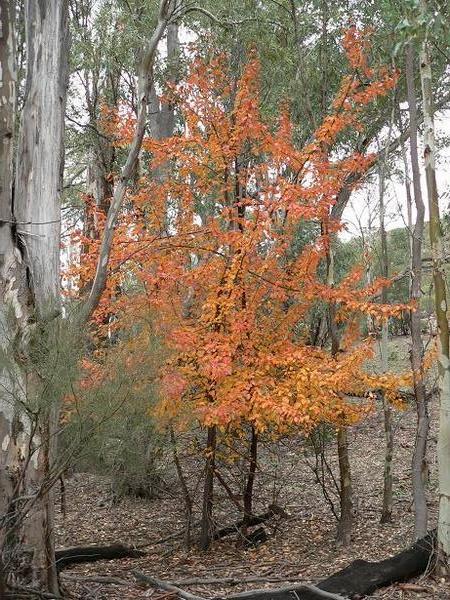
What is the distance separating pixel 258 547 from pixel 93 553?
2.27m

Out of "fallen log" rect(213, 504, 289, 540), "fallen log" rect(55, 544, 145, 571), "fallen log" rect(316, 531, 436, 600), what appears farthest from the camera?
"fallen log" rect(213, 504, 289, 540)

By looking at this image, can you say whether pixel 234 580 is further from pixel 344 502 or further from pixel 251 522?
pixel 251 522

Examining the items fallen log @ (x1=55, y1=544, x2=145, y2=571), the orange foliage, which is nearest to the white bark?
the orange foliage

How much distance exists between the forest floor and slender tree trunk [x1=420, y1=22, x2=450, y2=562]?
611 millimetres

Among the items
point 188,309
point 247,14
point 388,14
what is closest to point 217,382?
point 188,309

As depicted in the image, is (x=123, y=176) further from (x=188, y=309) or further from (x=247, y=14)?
(x=247, y=14)

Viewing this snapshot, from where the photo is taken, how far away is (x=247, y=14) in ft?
36.0

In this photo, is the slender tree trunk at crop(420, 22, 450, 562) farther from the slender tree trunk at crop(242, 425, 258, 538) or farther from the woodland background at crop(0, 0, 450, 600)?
the slender tree trunk at crop(242, 425, 258, 538)

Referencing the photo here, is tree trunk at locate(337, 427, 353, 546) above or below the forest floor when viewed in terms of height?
above

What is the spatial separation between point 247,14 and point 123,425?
777cm

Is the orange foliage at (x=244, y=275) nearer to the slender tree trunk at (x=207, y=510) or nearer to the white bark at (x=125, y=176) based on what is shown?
the white bark at (x=125, y=176)

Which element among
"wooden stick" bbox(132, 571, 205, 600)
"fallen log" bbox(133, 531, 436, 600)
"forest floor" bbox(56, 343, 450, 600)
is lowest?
"forest floor" bbox(56, 343, 450, 600)

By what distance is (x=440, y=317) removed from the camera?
5.86 m

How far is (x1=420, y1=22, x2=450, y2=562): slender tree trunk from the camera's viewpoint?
5.66 meters
